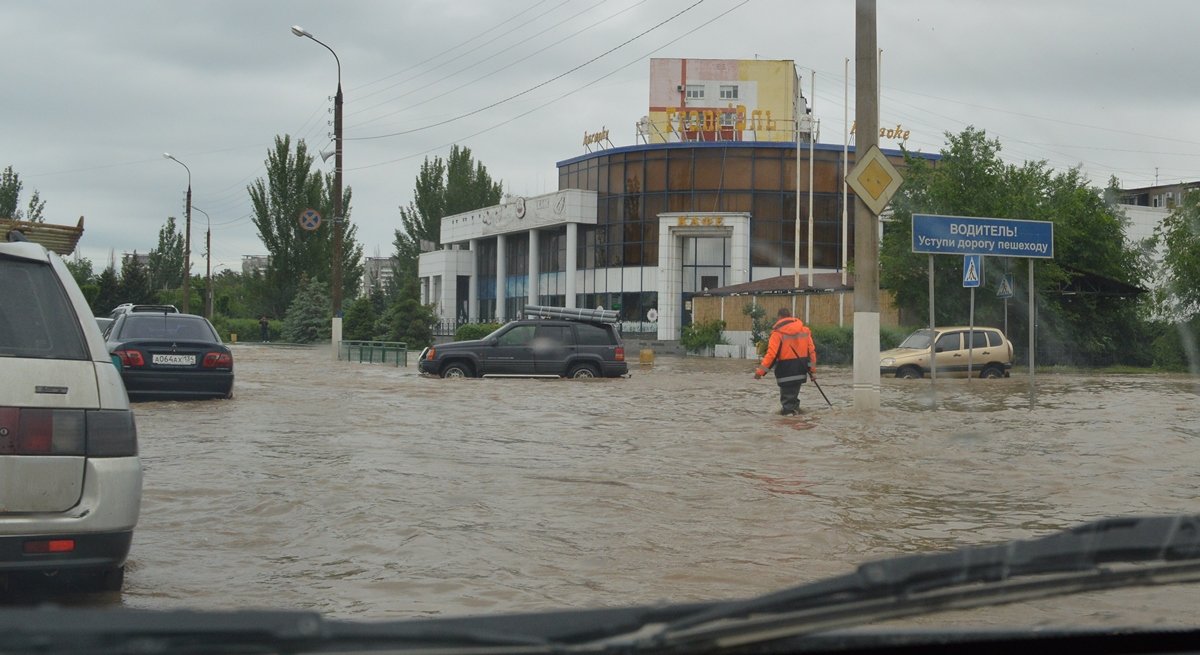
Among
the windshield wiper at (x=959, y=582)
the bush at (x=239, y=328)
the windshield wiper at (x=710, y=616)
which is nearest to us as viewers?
the windshield wiper at (x=710, y=616)

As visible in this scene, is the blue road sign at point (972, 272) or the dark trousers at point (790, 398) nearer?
the dark trousers at point (790, 398)

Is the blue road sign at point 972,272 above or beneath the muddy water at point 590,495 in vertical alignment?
above

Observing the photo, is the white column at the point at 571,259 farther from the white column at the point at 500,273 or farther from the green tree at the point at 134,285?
the green tree at the point at 134,285

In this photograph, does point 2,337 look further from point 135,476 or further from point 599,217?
point 599,217

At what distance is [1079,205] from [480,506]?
120ft

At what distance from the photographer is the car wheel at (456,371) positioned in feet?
85.7

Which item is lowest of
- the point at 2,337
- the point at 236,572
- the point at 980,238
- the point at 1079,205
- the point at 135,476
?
the point at 236,572

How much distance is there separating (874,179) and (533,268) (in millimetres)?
48224

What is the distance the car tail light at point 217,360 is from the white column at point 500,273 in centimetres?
4912

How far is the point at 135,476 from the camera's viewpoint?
16.3 feet

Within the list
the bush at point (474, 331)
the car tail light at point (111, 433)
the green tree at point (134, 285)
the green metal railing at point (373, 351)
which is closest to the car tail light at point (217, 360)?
the car tail light at point (111, 433)

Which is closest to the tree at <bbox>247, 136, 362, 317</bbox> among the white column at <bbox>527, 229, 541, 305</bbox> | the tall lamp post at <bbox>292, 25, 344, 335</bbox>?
the white column at <bbox>527, 229, 541, 305</bbox>

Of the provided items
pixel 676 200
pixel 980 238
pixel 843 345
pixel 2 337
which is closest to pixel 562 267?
pixel 676 200

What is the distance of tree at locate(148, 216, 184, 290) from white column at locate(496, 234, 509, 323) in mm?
31313
